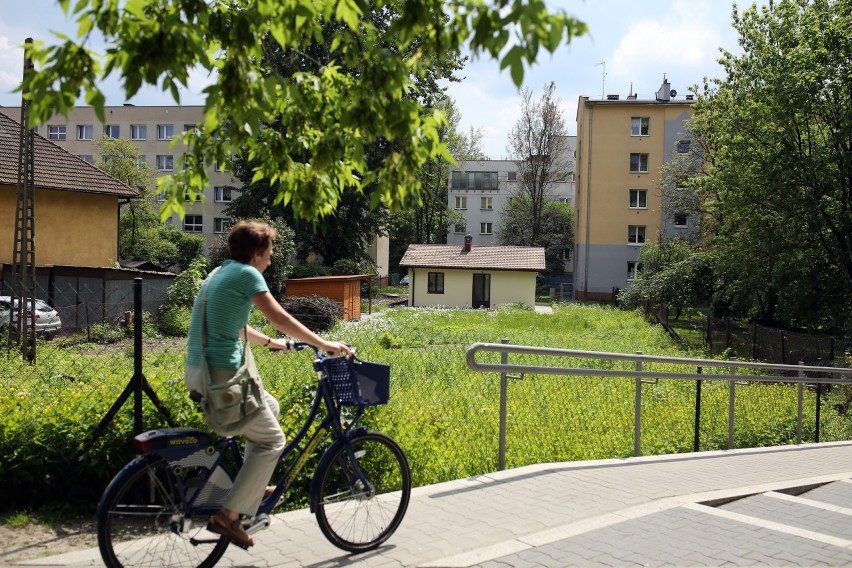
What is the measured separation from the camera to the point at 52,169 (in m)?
28.2

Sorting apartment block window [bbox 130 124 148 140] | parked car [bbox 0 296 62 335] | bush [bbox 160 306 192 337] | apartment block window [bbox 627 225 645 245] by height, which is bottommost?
bush [bbox 160 306 192 337]

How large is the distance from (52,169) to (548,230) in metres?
53.7

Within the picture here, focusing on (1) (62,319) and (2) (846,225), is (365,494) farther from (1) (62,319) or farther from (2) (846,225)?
(2) (846,225)

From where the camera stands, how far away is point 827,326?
27.6 meters

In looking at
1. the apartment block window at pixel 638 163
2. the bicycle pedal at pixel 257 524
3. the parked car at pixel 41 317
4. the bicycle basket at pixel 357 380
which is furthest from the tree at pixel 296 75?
the apartment block window at pixel 638 163

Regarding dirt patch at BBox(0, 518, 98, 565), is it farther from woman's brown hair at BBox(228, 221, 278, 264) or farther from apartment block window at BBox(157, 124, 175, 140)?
apartment block window at BBox(157, 124, 175, 140)

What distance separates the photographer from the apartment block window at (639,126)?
53875mm

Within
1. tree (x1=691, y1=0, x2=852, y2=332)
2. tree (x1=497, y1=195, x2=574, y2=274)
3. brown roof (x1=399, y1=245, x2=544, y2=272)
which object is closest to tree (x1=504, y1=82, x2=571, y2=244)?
tree (x1=497, y1=195, x2=574, y2=274)

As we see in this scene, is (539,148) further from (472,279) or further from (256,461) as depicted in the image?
(256,461)

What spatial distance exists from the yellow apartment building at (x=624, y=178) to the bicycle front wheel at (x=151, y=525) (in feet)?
171

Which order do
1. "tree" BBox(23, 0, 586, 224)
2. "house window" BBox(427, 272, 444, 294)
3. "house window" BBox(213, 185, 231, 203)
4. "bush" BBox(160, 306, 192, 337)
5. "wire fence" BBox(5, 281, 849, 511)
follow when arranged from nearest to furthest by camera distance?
"tree" BBox(23, 0, 586, 224) → "wire fence" BBox(5, 281, 849, 511) → "bush" BBox(160, 306, 192, 337) → "house window" BBox(427, 272, 444, 294) → "house window" BBox(213, 185, 231, 203)

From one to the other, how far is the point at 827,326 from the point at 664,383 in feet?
50.9

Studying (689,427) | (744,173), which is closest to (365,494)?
(689,427)

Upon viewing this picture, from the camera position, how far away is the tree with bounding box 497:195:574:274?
73438mm
